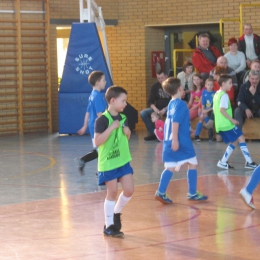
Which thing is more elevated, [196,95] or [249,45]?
[249,45]

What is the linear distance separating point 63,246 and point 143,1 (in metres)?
13.7

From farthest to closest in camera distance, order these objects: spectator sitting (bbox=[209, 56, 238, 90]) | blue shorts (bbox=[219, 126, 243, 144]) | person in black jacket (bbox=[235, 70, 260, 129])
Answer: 1. spectator sitting (bbox=[209, 56, 238, 90])
2. person in black jacket (bbox=[235, 70, 260, 129])
3. blue shorts (bbox=[219, 126, 243, 144])

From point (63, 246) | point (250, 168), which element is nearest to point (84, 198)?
point (63, 246)

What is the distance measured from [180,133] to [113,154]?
64.1 inches

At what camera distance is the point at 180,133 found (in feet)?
25.7

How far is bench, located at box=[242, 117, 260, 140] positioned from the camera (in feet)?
48.3

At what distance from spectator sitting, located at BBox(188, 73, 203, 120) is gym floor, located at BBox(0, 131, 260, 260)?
11.6 feet

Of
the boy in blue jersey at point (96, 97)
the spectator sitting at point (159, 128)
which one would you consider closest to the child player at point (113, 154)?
the boy in blue jersey at point (96, 97)

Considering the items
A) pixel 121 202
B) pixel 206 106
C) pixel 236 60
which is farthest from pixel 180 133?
pixel 236 60

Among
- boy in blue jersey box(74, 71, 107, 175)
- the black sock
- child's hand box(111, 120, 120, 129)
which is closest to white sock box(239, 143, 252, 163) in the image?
the black sock

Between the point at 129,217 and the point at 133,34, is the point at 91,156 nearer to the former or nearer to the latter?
the point at 129,217

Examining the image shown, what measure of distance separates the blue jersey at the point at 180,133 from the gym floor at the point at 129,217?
23.4 inches

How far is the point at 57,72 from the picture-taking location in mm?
19234

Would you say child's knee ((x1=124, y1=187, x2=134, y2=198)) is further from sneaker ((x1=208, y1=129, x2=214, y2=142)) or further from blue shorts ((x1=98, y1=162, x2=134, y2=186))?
sneaker ((x1=208, y1=129, x2=214, y2=142))
